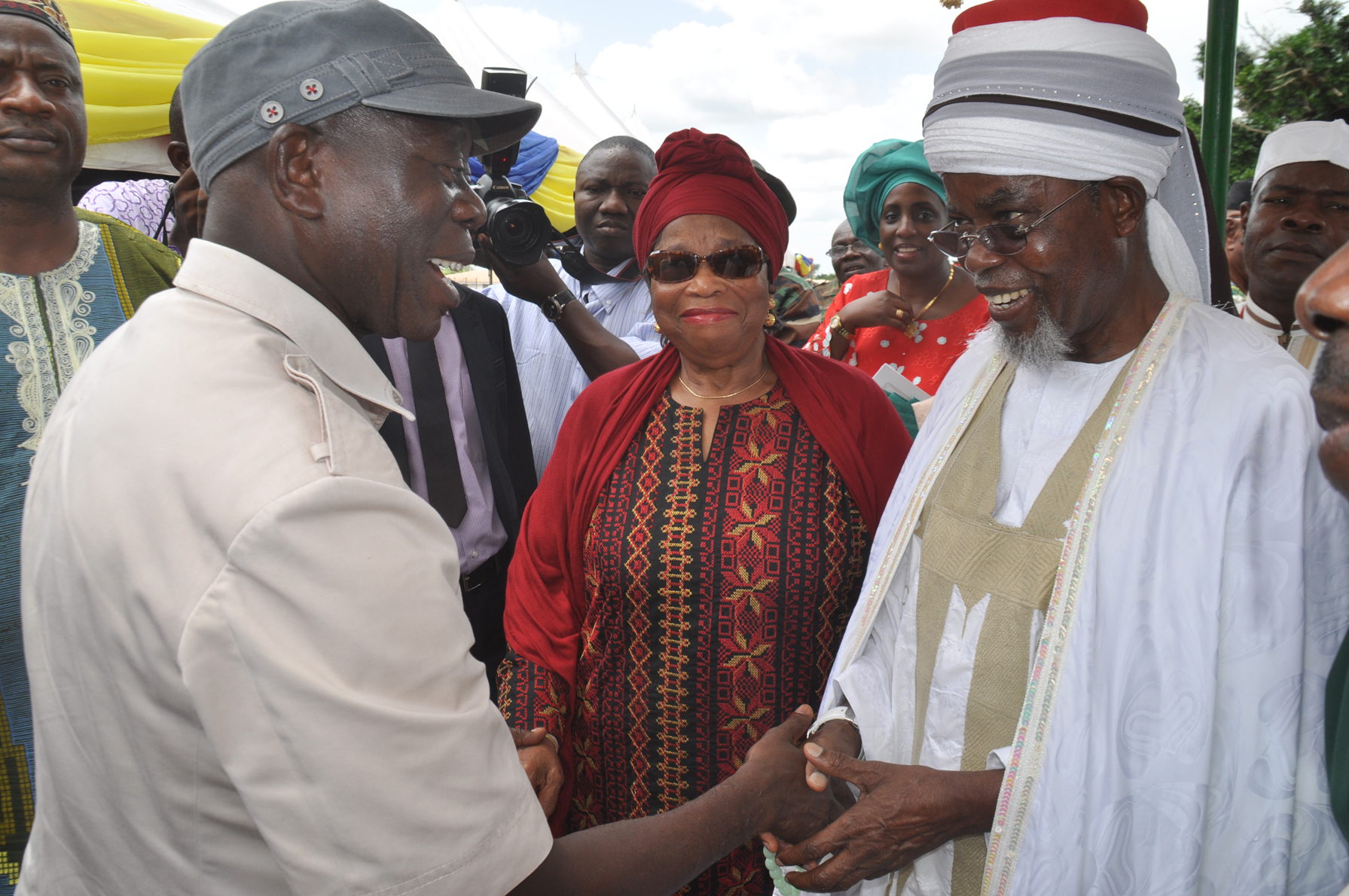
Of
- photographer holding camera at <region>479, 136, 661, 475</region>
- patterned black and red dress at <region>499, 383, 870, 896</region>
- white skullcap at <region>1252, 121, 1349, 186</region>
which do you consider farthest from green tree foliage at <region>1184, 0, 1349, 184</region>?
patterned black and red dress at <region>499, 383, 870, 896</region>

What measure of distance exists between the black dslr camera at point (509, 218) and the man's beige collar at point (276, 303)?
1.77 m

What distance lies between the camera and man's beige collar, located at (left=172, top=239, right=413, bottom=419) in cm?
109

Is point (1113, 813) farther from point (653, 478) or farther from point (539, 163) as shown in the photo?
point (539, 163)

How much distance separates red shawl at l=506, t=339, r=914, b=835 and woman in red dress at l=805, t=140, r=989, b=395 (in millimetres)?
1125

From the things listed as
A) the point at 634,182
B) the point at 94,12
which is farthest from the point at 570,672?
the point at 94,12

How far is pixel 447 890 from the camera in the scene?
39.4 inches

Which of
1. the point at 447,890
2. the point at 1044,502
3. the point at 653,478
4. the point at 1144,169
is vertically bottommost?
the point at 447,890

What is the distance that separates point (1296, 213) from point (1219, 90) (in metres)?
0.60

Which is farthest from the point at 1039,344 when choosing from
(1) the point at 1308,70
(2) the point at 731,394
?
(1) the point at 1308,70

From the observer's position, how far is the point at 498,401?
2846mm

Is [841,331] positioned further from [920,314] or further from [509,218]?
[509,218]

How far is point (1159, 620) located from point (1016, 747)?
343mm

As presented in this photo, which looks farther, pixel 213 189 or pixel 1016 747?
pixel 1016 747

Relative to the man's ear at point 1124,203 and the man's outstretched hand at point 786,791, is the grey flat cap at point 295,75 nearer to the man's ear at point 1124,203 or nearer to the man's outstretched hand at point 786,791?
the man's ear at point 1124,203
